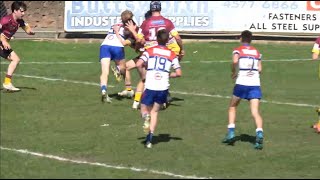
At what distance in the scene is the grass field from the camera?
1164 cm

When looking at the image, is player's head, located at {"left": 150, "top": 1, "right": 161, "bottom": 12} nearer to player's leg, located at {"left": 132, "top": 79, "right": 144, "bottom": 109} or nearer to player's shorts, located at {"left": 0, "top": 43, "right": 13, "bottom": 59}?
player's leg, located at {"left": 132, "top": 79, "right": 144, "bottom": 109}

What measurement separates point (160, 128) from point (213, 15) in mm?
16634

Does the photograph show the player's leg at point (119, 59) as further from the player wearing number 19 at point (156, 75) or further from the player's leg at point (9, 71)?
the player wearing number 19 at point (156, 75)

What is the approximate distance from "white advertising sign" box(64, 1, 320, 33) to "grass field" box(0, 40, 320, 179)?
6450 mm

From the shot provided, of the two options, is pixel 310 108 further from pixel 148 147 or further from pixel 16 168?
pixel 16 168

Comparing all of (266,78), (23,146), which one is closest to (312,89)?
(266,78)

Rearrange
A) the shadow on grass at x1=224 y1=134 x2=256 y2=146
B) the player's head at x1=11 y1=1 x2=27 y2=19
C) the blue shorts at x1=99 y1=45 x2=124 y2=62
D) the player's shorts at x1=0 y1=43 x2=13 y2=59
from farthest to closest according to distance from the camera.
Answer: the player's shorts at x1=0 y1=43 x2=13 y2=59
the player's head at x1=11 y1=1 x2=27 y2=19
the blue shorts at x1=99 y1=45 x2=124 y2=62
the shadow on grass at x1=224 y1=134 x2=256 y2=146

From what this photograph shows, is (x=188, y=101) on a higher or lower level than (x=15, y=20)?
lower

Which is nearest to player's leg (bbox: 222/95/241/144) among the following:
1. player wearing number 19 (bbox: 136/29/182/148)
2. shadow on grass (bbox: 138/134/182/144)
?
shadow on grass (bbox: 138/134/182/144)

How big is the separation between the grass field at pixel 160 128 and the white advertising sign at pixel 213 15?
6450 millimetres

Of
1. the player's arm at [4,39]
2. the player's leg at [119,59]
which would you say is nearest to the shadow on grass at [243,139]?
the player's leg at [119,59]

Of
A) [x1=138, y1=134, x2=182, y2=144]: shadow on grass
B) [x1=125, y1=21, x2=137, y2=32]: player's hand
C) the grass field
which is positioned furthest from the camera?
[x1=125, y1=21, x2=137, y2=32]: player's hand

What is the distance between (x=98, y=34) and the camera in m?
31.3

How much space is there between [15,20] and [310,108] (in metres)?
7.11
